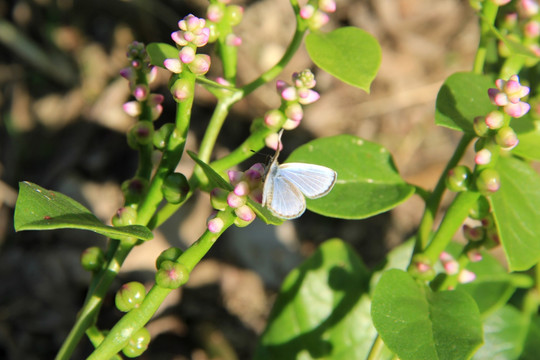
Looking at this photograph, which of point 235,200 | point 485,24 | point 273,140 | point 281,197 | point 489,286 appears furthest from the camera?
point 489,286

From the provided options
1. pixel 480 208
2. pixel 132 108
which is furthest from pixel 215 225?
pixel 480 208

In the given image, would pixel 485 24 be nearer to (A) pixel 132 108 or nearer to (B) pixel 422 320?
(B) pixel 422 320

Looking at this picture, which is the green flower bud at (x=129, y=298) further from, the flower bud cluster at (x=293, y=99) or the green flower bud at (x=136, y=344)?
the flower bud cluster at (x=293, y=99)

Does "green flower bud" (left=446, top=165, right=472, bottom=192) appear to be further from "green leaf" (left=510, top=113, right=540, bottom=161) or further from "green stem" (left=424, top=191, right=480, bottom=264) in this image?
"green leaf" (left=510, top=113, right=540, bottom=161)

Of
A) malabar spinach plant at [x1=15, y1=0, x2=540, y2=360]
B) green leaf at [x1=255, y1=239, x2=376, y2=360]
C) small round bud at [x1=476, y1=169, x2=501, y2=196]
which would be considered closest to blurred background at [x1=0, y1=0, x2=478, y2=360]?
green leaf at [x1=255, y1=239, x2=376, y2=360]

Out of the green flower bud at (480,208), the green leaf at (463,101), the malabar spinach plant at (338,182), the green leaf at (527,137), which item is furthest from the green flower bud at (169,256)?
the green leaf at (527,137)

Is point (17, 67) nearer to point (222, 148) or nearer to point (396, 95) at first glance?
point (222, 148)

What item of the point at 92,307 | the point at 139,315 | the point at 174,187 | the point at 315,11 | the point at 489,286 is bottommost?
the point at 489,286
